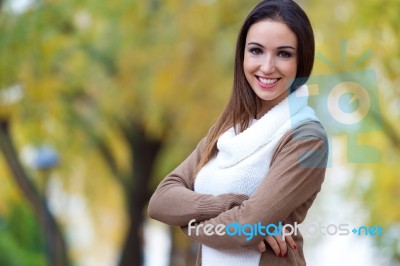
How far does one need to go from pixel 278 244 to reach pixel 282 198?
0.11 metres

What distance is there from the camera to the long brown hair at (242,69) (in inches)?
72.2

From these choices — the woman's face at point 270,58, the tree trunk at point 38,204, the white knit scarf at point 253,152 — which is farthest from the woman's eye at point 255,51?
the tree trunk at point 38,204

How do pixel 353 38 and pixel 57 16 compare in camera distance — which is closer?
pixel 353 38

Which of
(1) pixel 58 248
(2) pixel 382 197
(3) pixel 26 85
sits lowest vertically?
(1) pixel 58 248

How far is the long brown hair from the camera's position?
6.01 feet

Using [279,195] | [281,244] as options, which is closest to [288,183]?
[279,195]

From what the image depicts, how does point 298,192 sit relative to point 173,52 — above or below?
below

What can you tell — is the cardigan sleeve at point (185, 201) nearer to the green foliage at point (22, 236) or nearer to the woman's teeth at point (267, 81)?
the woman's teeth at point (267, 81)

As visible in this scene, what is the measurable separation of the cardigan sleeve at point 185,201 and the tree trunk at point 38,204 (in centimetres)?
635

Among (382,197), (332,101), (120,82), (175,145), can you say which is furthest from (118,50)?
(332,101)

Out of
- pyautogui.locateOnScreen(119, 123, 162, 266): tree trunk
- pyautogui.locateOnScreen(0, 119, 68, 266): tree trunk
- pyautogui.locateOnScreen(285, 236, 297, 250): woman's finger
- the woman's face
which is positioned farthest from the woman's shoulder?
pyautogui.locateOnScreen(119, 123, 162, 266): tree trunk

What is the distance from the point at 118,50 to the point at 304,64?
673cm

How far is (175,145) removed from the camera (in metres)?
10.0

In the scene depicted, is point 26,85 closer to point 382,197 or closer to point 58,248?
point 58,248
